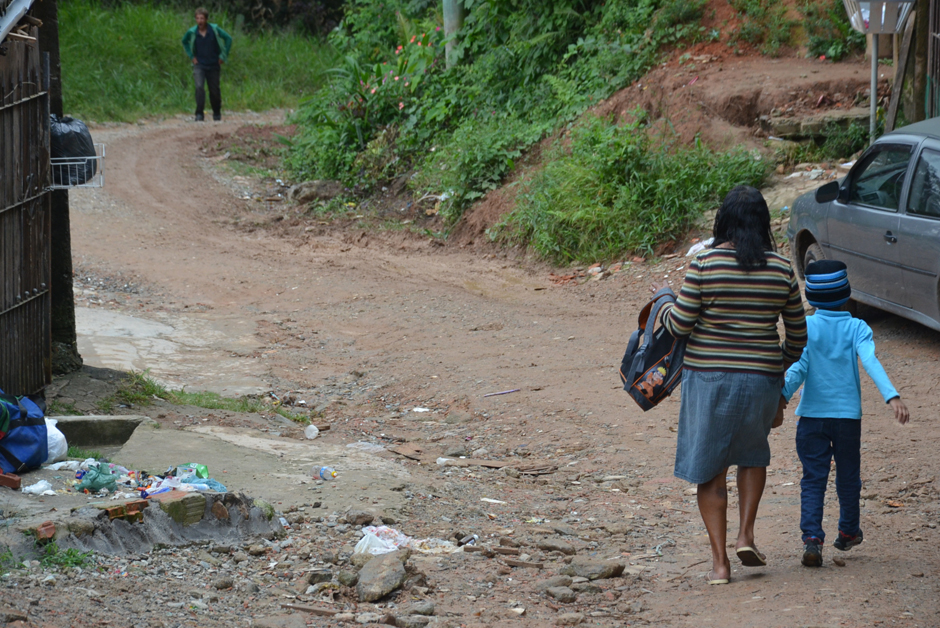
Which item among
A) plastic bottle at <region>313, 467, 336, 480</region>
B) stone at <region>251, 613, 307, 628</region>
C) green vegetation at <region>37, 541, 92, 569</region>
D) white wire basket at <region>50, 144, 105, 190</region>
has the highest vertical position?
white wire basket at <region>50, 144, 105, 190</region>

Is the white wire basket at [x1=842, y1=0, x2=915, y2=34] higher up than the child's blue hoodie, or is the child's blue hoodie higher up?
the white wire basket at [x1=842, y1=0, x2=915, y2=34]

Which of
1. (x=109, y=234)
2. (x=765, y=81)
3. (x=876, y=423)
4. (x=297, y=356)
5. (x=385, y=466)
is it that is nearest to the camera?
(x=385, y=466)

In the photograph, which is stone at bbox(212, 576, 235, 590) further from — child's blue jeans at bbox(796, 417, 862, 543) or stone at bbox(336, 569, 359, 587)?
child's blue jeans at bbox(796, 417, 862, 543)

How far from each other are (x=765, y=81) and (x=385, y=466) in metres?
9.07

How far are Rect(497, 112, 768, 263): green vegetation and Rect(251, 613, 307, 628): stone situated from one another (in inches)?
327

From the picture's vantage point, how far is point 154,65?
77.8 feet

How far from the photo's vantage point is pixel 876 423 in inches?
237

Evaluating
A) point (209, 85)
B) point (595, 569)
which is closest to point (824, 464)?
point (595, 569)

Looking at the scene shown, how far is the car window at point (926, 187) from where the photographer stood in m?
6.69

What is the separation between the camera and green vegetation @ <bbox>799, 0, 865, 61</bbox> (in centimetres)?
1307

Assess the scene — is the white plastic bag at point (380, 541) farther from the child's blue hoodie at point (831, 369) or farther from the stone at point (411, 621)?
the child's blue hoodie at point (831, 369)

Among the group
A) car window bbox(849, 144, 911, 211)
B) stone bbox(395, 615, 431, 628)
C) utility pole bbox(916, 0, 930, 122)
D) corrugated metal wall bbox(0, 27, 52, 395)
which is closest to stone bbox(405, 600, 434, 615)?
stone bbox(395, 615, 431, 628)

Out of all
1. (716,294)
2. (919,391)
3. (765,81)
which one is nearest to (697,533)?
(716,294)

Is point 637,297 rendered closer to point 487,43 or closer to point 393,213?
point 393,213
